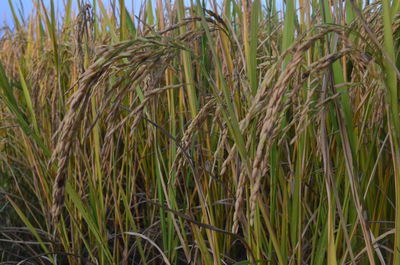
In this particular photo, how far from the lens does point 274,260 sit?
1.16m

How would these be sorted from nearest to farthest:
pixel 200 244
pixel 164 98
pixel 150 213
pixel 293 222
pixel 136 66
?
pixel 136 66 → pixel 293 222 → pixel 200 244 → pixel 150 213 → pixel 164 98

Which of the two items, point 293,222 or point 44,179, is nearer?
point 293,222

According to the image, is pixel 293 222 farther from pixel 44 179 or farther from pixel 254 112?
pixel 44 179

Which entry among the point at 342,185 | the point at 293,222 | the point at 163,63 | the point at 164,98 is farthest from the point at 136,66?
the point at 164,98

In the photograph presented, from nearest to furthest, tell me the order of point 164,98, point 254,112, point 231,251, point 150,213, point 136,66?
point 254,112 → point 136,66 → point 231,251 → point 150,213 → point 164,98

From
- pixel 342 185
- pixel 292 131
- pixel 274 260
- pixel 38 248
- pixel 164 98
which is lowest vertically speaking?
pixel 38 248

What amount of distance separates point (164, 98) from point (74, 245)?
1.74 feet

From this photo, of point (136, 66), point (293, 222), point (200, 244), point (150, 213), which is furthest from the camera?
point (150, 213)

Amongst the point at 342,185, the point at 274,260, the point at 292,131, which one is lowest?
the point at 274,260

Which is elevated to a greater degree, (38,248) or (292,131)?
(292,131)

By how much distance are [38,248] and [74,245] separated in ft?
1.22

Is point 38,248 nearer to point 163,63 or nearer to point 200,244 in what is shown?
point 200,244

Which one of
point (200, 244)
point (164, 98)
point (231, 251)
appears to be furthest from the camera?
point (164, 98)

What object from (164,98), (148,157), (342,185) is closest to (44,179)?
(148,157)
